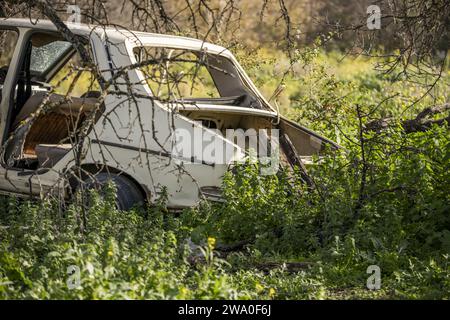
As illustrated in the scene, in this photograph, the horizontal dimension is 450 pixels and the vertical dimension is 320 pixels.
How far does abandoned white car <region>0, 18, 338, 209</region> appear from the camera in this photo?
7168 millimetres

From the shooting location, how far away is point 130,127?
6.64 m

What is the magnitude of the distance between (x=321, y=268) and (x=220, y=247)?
1228 millimetres

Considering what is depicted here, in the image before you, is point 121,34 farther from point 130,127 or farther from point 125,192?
point 125,192

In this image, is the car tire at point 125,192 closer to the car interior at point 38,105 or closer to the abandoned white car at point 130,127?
the abandoned white car at point 130,127

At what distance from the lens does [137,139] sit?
23.9 ft

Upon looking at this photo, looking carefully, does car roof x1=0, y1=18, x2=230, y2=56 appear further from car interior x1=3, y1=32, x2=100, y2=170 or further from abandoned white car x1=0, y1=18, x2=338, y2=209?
car interior x1=3, y1=32, x2=100, y2=170

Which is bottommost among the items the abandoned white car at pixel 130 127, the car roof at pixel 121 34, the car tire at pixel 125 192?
the car tire at pixel 125 192

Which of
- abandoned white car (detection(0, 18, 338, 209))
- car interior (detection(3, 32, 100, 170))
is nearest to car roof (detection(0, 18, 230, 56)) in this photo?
abandoned white car (detection(0, 18, 338, 209))

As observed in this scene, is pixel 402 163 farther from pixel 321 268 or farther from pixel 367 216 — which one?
pixel 321 268

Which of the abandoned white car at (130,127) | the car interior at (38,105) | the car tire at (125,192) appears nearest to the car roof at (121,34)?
the abandoned white car at (130,127)

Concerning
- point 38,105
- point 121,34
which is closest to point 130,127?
point 121,34

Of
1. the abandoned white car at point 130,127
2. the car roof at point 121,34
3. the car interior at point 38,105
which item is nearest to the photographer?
the abandoned white car at point 130,127

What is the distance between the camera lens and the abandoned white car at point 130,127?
7.17m
